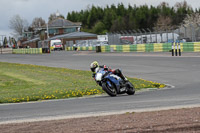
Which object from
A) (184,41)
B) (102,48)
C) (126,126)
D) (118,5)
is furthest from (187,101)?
(118,5)

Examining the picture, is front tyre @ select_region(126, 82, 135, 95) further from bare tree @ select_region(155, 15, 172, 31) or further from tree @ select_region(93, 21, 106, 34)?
tree @ select_region(93, 21, 106, 34)

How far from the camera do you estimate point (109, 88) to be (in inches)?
575

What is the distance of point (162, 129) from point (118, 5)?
515ft

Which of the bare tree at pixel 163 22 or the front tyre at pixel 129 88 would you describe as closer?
the front tyre at pixel 129 88

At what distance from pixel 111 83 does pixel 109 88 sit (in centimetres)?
18

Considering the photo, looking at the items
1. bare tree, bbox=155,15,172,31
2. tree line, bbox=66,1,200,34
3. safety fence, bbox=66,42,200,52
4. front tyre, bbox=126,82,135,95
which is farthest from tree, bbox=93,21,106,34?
front tyre, bbox=126,82,135,95

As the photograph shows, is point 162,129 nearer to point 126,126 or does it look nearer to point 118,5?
point 126,126

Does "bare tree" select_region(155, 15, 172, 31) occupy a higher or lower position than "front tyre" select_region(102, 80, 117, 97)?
higher

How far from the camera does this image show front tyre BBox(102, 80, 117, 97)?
571 inches

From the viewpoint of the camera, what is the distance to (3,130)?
8539 millimetres

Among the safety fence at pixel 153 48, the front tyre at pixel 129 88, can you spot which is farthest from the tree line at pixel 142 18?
the front tyre at pixel 129 88

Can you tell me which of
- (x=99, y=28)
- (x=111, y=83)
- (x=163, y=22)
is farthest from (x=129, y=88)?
(x=99, y=28)

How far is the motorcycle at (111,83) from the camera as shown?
47.3 ft

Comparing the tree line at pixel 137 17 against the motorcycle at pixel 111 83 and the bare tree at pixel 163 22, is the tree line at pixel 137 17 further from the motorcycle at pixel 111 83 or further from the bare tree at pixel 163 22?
the motorcycle at pixel 111 83
